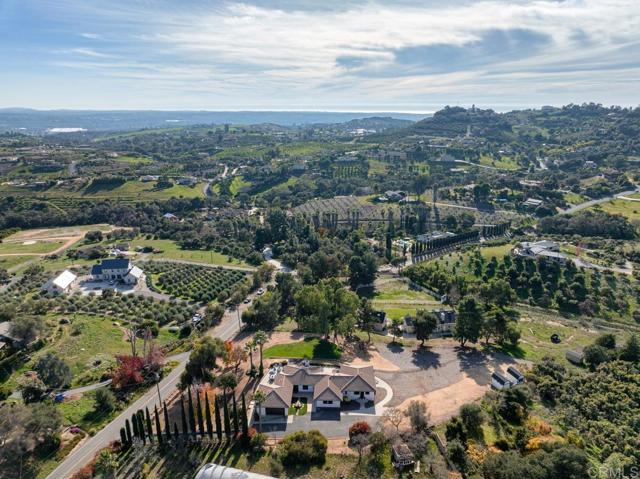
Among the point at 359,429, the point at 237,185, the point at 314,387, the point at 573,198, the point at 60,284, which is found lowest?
the point at 314,387

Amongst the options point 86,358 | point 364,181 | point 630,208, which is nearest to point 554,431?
point 86,358

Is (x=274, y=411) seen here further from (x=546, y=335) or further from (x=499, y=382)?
(x=546, y=335)

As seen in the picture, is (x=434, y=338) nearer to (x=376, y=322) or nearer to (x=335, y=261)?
(x=376, y=322)

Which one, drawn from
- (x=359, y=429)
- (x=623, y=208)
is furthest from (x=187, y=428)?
(x=623, y=208)

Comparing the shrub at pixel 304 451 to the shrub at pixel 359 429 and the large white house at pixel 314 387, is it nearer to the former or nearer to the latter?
the shrub at pixel 359 429

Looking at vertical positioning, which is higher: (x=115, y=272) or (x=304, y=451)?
(x=115, y=272)

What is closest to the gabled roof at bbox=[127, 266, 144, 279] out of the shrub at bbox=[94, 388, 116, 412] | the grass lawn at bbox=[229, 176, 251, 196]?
the shrub at bbox=[94, 388, 116, 412]
